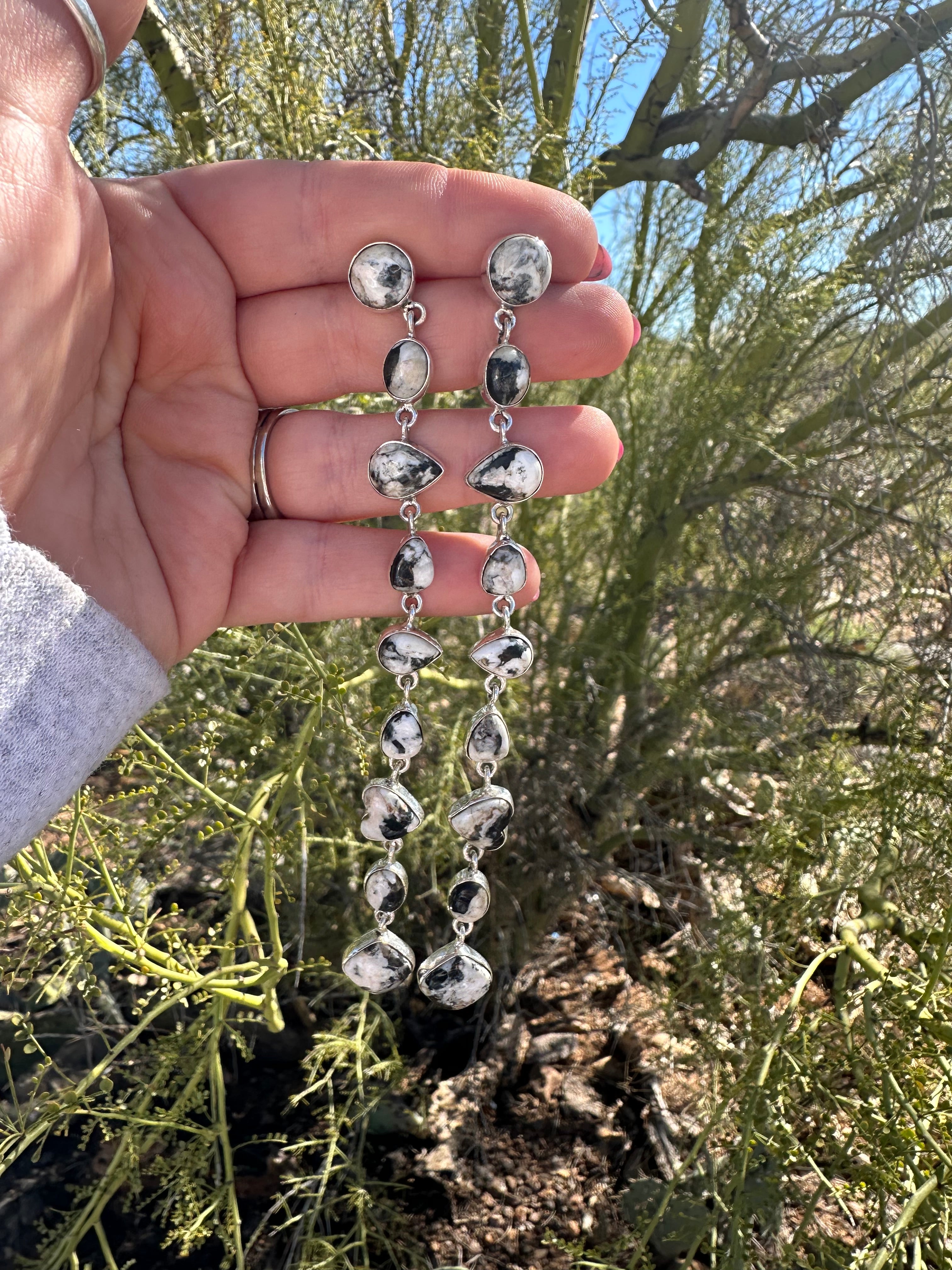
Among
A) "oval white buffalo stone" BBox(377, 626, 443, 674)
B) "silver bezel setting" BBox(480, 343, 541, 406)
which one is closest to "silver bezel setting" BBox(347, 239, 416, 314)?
"silver bezel setting" BBox(480, 343, 541, 406)

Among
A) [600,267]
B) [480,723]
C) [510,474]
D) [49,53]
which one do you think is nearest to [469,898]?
[480,723]

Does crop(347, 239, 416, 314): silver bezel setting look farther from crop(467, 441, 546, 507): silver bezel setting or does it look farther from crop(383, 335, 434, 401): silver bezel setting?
crop(467, 441, 546, 507): silver bezel setting

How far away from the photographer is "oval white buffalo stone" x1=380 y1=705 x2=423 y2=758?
1.04 meters

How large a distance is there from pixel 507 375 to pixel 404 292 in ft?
0.45

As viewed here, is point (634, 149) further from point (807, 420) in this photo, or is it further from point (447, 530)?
point (447, 530)

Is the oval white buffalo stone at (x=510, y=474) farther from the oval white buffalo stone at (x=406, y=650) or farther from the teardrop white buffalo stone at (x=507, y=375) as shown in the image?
the oval white buffalo stone at (x=406, y=650)

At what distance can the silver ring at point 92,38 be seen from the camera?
32.6 inches

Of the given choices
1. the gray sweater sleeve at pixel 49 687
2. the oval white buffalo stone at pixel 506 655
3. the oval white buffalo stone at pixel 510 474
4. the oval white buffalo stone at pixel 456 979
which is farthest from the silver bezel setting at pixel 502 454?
the oval white buffalo stone at pixel 456 979

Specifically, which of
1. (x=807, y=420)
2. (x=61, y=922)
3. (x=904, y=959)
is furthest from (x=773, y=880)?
(x=61, y=922)

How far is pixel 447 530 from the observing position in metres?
1.63

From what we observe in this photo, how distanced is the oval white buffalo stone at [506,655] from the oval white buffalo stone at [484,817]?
0.13m

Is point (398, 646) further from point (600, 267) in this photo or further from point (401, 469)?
point (600, 267)

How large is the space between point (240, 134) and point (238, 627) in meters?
0.79

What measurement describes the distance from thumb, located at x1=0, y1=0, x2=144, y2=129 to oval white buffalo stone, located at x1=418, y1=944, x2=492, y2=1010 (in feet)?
2.97
